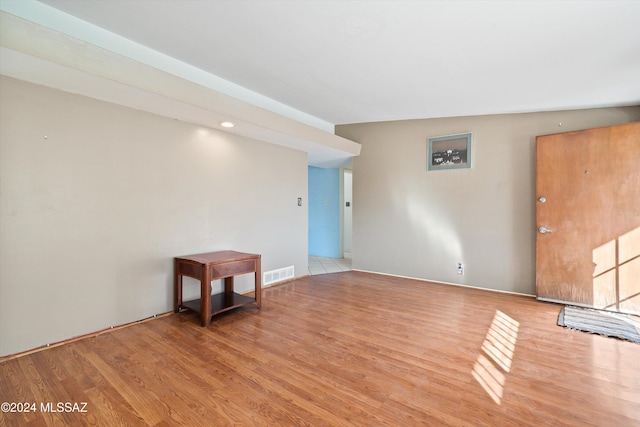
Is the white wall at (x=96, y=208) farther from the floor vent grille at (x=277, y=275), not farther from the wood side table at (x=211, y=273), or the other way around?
the floor vent grille at (x=277, y=275)

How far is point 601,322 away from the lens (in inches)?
114

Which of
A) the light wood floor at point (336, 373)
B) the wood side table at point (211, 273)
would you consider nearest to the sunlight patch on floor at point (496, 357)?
the light wood floor at point (336, 373)

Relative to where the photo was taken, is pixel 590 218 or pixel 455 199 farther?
pixel 455 199

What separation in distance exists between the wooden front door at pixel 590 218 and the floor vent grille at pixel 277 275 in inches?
135

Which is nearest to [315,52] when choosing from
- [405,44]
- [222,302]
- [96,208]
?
[405,44]

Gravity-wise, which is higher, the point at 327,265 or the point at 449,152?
the point at 449,152

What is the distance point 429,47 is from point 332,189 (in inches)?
166

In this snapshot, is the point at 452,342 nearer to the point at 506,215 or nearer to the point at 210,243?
the point at 506,215

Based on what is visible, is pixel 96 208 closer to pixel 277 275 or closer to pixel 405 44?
pixel 277 275

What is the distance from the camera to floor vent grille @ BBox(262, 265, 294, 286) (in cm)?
420

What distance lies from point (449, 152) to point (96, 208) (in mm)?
4547

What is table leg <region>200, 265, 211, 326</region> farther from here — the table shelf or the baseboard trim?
the baseboard trim

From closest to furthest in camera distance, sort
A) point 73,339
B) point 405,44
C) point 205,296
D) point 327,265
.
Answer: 1. point 405,44
2. point 73,339
3. point 205,296
4. point 327,265

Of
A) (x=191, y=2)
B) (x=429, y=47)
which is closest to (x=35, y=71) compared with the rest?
(x=191, y=2)
